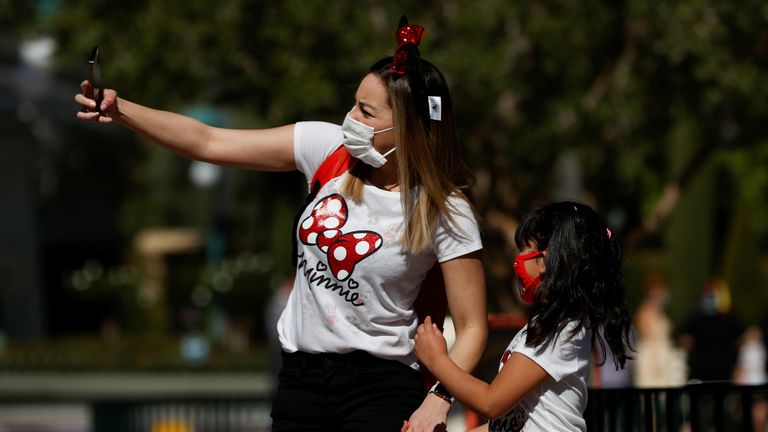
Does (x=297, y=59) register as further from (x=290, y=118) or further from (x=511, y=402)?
(x=511, y=402)

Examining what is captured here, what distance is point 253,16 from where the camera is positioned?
12492mm

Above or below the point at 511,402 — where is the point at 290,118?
above

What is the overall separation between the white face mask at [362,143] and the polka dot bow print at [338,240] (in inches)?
5.7

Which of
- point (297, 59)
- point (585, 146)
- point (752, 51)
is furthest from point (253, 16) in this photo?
point (752, 51)

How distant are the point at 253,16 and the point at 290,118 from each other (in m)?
1.00

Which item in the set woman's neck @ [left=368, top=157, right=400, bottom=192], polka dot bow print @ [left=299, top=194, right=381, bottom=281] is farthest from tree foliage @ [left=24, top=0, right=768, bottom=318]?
polka dot bow print @ [left=299, top=194, right=381, bottom=281]

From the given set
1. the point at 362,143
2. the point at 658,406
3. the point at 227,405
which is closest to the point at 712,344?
the point at 227,405

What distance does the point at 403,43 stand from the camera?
164 inches

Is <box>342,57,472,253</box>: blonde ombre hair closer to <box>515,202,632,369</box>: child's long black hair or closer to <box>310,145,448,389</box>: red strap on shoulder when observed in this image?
<box>310,145,448,389</box>: red strap on shoulder

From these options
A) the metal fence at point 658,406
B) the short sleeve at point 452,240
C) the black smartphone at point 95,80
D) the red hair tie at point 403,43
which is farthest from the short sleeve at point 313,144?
the metal fence at point 658,406

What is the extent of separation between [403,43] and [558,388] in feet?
3.57

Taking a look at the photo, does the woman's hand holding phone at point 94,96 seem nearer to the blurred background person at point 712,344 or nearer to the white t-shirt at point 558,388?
the white t-shirt at point 558,388

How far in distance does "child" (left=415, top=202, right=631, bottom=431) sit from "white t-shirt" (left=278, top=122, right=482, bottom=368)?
11cm

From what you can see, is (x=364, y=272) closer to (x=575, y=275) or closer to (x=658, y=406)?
(x=575, y=275)
